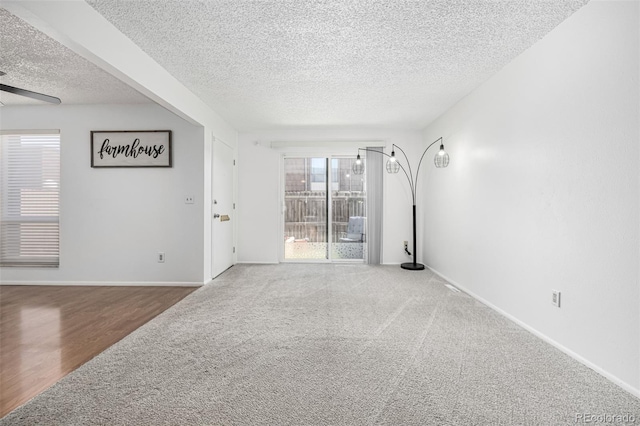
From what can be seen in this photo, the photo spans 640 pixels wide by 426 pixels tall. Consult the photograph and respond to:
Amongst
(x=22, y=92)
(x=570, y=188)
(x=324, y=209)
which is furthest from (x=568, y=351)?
(x=22, y=92)

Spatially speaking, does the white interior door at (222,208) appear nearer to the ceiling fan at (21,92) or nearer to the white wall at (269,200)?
the white wall at (269,200)

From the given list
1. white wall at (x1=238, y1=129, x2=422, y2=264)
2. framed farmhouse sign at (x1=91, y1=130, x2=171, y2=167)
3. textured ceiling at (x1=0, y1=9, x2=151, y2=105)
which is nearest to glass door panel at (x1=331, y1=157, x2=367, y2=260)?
white wall at (x1=238, y1=129, x2=422, y2=264)

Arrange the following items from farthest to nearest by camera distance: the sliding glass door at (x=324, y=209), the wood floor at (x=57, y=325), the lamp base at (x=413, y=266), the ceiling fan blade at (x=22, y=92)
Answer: the sliding glass door at (x=324, y=209) → the lamp base at (x=413, y=266) → the ceiling fan blade at (x=22, y=92) → the wood floor at (x=57, y=325)

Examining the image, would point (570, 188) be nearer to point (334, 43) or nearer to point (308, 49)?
point (334, 43)

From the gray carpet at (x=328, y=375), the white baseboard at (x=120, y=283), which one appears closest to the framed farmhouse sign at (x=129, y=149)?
the white baseboard at (x=120, y=283)

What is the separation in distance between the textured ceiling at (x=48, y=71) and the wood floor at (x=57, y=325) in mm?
2439

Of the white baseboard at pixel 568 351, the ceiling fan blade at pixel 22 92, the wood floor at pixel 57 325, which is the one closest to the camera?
the white baseboard at pixel 568 351

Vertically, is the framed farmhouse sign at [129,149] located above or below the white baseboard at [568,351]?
above

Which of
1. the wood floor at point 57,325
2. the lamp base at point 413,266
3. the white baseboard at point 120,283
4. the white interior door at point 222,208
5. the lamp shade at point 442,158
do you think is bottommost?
the wood floor at point 57,325

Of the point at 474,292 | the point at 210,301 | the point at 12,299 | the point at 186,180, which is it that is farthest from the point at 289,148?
the point at 12,299

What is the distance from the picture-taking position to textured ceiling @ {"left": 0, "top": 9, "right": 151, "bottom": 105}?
2613 millimetres

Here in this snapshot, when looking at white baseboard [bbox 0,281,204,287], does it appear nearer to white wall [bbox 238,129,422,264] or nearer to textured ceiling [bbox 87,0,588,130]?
white wall [bbox 238,129,422,264]

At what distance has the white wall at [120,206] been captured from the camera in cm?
425

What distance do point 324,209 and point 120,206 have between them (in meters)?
3.15
